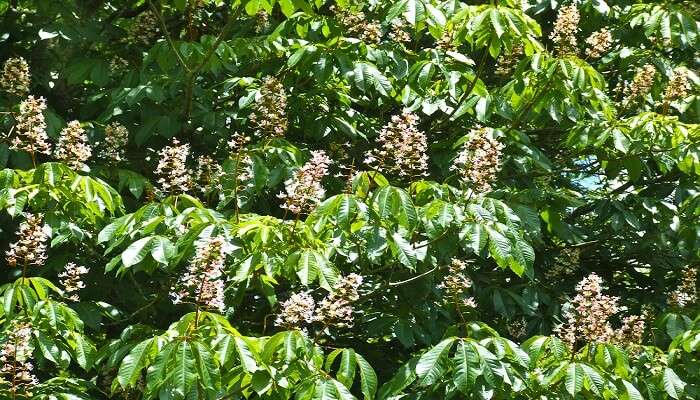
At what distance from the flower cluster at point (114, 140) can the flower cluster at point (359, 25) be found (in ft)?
3.63

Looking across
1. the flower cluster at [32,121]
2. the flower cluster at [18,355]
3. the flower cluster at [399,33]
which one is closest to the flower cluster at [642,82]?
the flower cluster at [399,33]

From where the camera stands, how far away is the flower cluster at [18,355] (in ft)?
11.8

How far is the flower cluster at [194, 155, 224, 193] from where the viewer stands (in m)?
4.38

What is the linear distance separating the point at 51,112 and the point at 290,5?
4.62 feet

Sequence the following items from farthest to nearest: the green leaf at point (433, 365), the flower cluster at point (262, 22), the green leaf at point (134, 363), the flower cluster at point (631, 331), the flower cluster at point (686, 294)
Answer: the flower cluster at point (262, 22) → the flower cluster at point (686, 294) → the flower cluster at point (631, 331) → the green leaf at point (433, 365) → the green leaf at point (134, 363)

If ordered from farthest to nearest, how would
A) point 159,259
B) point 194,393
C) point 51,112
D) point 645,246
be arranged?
point 645,246 < point 51,112 < point 159,259 < point 194,393

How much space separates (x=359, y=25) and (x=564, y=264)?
1747 mm

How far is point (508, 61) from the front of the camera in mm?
5285

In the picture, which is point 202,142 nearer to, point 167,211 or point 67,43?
point 67,43

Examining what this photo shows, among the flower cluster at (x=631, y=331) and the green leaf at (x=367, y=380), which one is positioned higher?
the green leaf at (x=367, y=380)

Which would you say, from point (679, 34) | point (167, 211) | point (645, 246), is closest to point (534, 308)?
point (645, 246)

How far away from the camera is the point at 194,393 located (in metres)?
3.36

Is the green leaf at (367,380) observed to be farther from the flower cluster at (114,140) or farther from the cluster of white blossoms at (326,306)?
the flower cluster at (114,140)

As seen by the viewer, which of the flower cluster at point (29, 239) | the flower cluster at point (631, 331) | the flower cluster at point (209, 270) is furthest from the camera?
the flower cluster at point (631, 331)
